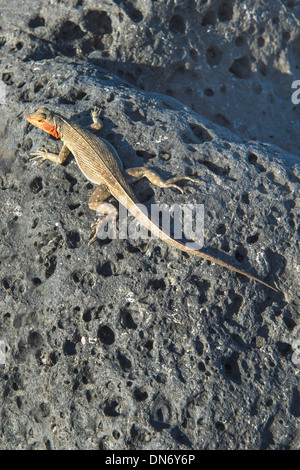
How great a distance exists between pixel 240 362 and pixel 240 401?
31cm

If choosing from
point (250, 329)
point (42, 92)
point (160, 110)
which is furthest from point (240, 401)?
point (42, 92)

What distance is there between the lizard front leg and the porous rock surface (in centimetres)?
12

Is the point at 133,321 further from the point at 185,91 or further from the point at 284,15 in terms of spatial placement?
the point at 284,15

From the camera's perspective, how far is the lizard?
3502 mm

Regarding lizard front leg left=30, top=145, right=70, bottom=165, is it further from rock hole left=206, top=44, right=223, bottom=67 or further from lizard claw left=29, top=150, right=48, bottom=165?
rock hole left=206, top=44, right=223, bottom=67

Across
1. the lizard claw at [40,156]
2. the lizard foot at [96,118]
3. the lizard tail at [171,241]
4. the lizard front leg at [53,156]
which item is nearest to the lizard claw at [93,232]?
the lizard tail at [171,241]

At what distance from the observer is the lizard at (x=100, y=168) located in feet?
11.5

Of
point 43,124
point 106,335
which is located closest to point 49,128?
point 43,124

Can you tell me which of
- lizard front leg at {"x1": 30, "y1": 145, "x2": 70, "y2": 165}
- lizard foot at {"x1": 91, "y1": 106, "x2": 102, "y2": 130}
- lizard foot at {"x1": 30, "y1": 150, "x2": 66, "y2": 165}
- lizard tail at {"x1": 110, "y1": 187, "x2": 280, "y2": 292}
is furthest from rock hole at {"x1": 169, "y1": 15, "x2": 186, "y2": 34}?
lizard tail at {"x1": 110, "y1": 187, "x2": 280, "y2": 292}

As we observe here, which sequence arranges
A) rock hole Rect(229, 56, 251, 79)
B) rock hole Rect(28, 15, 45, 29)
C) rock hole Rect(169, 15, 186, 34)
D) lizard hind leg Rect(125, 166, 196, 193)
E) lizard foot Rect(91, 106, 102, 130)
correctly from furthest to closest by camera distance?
rock hole Rect(229, 56, 251, 79), rock hole Rect(169, 15, 186, 34), rock hole Rect(28, 15, 45, 29), lizard foot Rect(91, 106, 102, 130), lizard hind leg Rect(125, 166, 196, 193)

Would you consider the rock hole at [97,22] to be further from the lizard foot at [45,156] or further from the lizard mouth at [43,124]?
the lizard foot at [45,156]

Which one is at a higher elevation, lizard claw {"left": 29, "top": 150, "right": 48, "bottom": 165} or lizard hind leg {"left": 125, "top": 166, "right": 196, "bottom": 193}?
lizard hind leg {"left": 125, "top": 166, "right": 196, "bottom": 193}

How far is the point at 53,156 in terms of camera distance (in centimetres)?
406

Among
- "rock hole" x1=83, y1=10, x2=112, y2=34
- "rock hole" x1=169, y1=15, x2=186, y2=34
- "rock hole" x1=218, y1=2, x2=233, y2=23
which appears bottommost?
"rock hole" x1=83, y1=10, x2=112, y2=34
